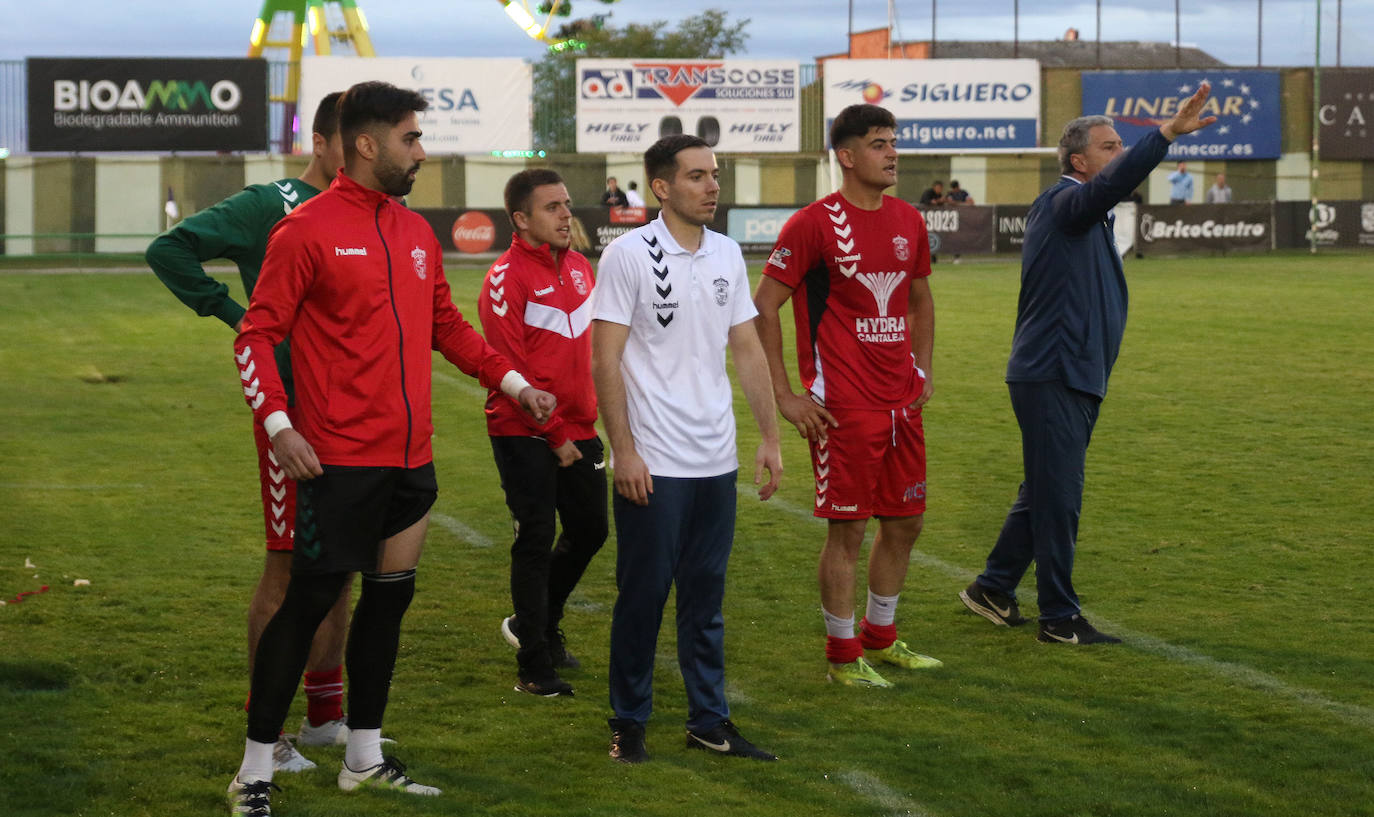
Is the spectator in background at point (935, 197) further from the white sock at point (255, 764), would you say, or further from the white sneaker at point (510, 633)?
the white sock at point (255, 764)

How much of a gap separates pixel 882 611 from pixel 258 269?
2.75 meters

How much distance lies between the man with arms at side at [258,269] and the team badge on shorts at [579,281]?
1.34 meters

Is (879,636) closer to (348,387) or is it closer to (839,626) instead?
(839,626)

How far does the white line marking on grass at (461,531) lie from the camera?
27.6 ft

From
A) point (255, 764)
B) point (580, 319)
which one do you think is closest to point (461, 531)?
point (580, 319)

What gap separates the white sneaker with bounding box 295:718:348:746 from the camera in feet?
16.8

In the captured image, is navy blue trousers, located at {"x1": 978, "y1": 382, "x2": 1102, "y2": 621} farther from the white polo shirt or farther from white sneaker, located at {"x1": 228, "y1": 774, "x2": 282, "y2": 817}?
white sneaker, located at {"x1": 228, "y1": 774, "x2": 282, "y2": 817}

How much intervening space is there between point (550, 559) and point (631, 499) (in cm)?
128

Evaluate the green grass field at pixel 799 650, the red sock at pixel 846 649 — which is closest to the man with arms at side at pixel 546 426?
the green grass field at pixel 799 650

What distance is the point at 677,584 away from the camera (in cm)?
502

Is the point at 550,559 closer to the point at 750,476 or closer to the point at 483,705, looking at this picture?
the point at 483,705

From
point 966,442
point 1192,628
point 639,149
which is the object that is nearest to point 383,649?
point 1192,628

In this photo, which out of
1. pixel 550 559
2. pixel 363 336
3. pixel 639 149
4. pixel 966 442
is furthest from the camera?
pixel 639 149

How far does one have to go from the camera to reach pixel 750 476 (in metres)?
10.4
